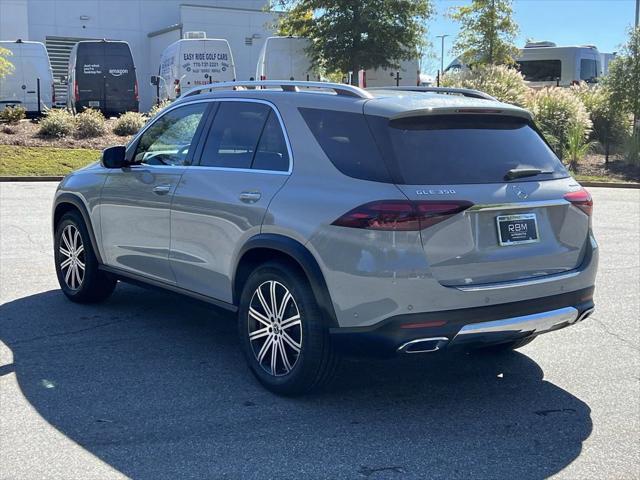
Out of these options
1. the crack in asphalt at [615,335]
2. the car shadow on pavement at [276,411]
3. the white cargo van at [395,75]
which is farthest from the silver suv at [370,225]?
the white cargo van at [395,75]

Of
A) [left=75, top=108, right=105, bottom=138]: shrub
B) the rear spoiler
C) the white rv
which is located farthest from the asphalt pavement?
the white rv

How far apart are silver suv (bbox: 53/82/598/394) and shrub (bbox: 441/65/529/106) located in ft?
60.0

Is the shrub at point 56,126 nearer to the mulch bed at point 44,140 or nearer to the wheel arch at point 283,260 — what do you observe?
the mulch bed at point 44,140

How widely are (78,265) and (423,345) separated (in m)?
3.75

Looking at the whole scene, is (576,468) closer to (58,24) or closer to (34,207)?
(34,207)

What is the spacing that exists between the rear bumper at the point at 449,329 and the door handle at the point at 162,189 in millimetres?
1906

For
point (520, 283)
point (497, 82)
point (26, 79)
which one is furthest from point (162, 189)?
point (26, 79)

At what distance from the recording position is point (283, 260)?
464 cm

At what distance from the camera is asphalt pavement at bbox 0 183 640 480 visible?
3846mm

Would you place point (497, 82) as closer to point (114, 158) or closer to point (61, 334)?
point (114, 158)

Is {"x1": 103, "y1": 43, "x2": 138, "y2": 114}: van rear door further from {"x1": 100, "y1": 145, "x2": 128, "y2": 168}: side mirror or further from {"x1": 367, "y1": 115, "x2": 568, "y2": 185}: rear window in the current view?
{"x1": 367, "y1": 115, "x2": 568, "y2": 185}: rear window

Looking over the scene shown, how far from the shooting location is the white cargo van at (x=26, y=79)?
26.8 meters

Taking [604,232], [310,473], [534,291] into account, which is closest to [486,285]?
[534,291]

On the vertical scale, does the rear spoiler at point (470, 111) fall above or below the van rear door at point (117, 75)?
below
